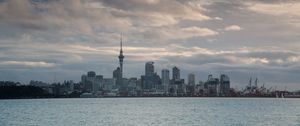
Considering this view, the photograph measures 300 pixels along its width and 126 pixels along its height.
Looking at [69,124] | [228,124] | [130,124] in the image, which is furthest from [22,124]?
[228,124]

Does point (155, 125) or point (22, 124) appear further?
point (22, 124)

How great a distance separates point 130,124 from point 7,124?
23.1m

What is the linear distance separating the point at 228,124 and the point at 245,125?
4.23 metres

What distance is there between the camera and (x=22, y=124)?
9619 cm

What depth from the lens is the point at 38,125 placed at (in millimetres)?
93188

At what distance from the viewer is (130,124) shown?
93.5 metres

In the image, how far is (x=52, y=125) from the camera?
93125mm

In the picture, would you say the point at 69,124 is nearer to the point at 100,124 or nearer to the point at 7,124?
the point at 100,124

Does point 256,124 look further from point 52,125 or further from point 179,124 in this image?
point 52,125

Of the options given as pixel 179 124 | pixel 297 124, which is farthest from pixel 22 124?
pixel 297 124

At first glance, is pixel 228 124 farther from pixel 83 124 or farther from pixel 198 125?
pixel 83 124

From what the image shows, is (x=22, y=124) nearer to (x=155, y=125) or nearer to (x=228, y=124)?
(x=155, y=125)

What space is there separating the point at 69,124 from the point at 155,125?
16.0 m

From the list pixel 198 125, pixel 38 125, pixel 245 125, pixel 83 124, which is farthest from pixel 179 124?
pixel 38 125
